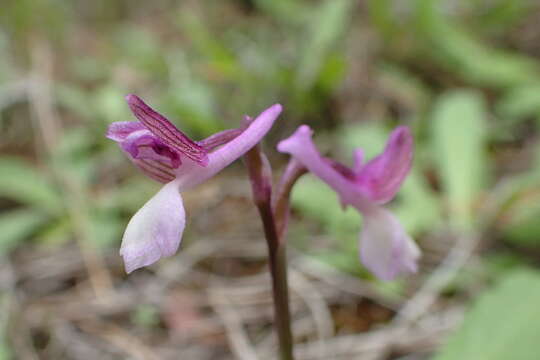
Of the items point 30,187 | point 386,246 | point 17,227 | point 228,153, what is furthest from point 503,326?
point 30,187

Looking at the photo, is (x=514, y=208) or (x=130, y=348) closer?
(x=130, y=348)

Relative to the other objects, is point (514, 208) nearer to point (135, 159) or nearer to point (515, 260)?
point (515, 260)

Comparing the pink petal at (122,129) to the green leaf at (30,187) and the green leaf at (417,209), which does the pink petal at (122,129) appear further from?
the green leaf at (30,187)

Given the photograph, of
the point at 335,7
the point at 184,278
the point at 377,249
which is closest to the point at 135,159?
the point at 377,249

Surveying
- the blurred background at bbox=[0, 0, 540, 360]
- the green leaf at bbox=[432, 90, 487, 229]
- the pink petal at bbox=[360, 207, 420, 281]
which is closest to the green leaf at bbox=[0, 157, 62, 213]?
the blurred background at bbox=[0, 0, 540, 360]

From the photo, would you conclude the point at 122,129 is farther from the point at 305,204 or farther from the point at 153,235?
the point at 305,204

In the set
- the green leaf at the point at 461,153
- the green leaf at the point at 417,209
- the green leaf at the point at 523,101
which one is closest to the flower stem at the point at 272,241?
the green leaf at the point at 417,209
